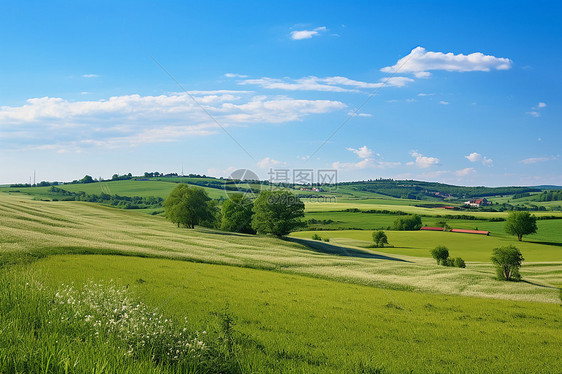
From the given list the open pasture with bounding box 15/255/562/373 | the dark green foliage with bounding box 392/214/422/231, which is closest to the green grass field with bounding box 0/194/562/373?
the open pasture with bounding box 15/255/562/373

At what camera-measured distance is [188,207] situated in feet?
246

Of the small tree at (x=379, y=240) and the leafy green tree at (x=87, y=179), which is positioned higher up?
the leafy green tree at (x=87, y=179)

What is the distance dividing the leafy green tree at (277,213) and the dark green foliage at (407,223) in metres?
51.3

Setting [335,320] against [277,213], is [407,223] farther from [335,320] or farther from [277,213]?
[335,320]

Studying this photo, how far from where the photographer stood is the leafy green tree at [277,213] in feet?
227

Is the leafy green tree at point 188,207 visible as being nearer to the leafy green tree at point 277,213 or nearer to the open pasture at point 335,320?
the leafy green tree at point 277,213

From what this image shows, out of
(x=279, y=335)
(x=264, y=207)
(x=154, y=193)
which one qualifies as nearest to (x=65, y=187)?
(x=154, y=193)

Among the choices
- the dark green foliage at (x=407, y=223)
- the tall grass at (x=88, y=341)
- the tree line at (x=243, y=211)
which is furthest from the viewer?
the dark green foliage at (x=407, y=223)

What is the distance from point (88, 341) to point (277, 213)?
61.0 meters

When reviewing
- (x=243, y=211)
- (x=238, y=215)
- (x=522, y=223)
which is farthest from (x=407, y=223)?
(x=238, y=215)

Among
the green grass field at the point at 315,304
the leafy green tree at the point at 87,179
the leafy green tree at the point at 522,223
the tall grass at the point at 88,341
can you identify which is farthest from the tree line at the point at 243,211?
the leafy green tree at the point at 87,179

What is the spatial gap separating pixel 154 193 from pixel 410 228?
85674mm

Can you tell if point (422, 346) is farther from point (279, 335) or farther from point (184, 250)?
point (184, 250)

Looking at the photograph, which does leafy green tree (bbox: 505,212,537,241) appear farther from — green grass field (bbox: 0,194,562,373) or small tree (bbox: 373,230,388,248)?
green grass field (bbox: 0,194,562,373)
